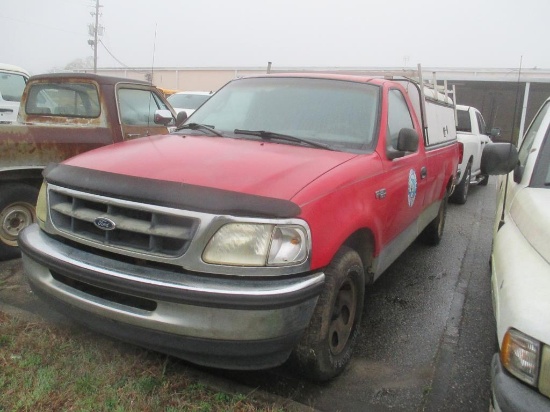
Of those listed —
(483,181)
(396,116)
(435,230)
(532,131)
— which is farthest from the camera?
(483,181)

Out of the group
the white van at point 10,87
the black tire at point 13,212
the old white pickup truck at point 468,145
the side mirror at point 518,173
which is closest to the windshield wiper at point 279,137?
the side mirror at point 518,173

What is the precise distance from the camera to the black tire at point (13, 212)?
168 inches

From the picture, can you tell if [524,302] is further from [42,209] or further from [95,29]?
[95,29]

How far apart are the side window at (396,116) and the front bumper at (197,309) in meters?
1.58

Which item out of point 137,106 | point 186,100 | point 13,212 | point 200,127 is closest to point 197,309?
point 200,127

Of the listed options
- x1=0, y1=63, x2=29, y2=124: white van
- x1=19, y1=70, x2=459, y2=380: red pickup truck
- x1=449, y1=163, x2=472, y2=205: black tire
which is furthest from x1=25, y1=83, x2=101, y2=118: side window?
x1=449, y1=163, x2=472, y2=205: black tire

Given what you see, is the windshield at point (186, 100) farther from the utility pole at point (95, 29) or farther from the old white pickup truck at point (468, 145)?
the utility pole at point (95, 29)

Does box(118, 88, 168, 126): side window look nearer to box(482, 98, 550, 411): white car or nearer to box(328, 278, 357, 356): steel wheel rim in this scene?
box(328, 278, 357, 356): steel wheel rim

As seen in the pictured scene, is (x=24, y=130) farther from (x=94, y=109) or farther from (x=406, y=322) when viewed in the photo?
(x=406, y=322)

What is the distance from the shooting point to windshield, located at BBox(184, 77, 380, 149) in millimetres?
3375

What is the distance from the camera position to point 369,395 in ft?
9.02

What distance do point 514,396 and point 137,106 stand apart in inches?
193

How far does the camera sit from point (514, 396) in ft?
5.80

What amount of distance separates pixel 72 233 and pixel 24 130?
6.97 feet
